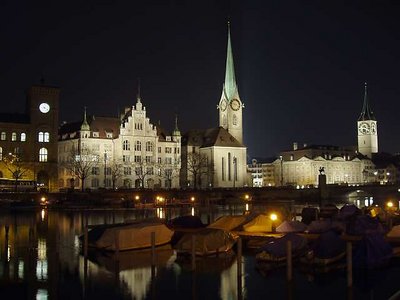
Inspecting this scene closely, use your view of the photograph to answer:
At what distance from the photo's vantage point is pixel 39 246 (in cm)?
4572

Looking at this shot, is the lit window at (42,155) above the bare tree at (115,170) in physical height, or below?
above

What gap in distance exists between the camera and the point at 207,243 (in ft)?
135

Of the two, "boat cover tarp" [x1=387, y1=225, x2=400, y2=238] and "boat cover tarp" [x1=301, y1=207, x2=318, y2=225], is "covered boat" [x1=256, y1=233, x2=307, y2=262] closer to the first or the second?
"boat cover tarp" [x1=387, y1=225, x2=400, y2=238]

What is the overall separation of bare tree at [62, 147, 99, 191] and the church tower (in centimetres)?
5629

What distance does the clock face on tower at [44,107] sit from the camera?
123525mm

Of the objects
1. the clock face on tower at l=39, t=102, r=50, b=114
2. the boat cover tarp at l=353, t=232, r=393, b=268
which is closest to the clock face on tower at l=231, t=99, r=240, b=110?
the clock face on tower at l=39, t=102, r=50, b=114

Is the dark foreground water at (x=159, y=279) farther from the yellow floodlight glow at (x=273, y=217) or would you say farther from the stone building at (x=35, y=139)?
the stone building at (x=35, y=139)

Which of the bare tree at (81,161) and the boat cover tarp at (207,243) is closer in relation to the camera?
the boat cover tarp at (207,243)

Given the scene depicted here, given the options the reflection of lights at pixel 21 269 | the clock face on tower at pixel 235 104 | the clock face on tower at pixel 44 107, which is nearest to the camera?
the reflection of lights at pixel 21 269

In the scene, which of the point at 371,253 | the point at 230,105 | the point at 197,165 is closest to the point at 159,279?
the point at 371,253

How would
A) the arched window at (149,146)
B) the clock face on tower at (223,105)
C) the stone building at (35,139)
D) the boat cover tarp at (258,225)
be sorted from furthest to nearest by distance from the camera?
the clock face on tower at (223,105) → the arched window at (149,146) → the stone building at (35,139) → the boat cover tarp at (258,225)

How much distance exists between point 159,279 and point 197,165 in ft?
380

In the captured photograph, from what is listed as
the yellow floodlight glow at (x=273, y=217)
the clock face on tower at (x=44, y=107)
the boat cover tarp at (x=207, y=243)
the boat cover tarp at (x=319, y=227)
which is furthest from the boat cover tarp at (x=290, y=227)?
the clock face on tower at (x=44, y=107)

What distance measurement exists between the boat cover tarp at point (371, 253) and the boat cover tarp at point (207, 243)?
373 inches
